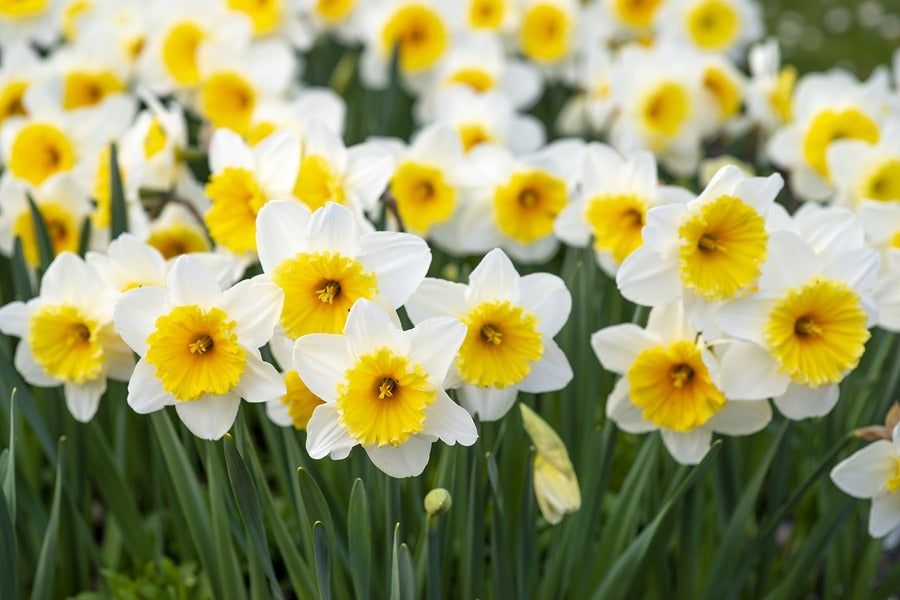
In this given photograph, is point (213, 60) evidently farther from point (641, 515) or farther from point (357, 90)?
point (641, 515)

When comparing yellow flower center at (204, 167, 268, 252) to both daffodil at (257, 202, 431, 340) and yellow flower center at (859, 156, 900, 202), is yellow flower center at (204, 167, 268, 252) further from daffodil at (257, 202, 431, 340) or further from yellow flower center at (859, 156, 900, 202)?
yellow flower center at (859, 156, 900, 202)

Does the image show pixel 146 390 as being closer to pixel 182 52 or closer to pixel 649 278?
pixel 649 278

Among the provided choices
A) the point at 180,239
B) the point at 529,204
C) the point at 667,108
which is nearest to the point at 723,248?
the point at 529,204

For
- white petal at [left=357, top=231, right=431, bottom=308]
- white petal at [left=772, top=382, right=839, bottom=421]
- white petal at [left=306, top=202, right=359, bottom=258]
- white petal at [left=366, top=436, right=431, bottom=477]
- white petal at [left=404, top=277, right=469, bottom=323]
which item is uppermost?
white petal at [left=306, top=202, right=359, bottom=258]

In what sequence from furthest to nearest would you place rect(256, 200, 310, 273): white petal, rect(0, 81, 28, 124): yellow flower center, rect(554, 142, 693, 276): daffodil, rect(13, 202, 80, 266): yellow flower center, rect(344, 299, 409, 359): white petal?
rect(0, 81, 28, 124): yellow flower center, rect(13, 202, 80, 266): yellow flower center, rect(554, 142, 693, 276): daffodil, rect(256, 200, 310, 273): white petal, rect(344, 299, 409, 359): white petal

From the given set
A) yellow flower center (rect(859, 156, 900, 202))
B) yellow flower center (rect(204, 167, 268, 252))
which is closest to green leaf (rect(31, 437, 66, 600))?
yellow flower center (rect(204, 167, 268, 252))

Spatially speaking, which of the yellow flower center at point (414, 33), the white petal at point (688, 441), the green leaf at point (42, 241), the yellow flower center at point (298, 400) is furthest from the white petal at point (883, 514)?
the yellow flower center at point (414, 33)

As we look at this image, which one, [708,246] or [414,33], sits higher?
[708,246]
